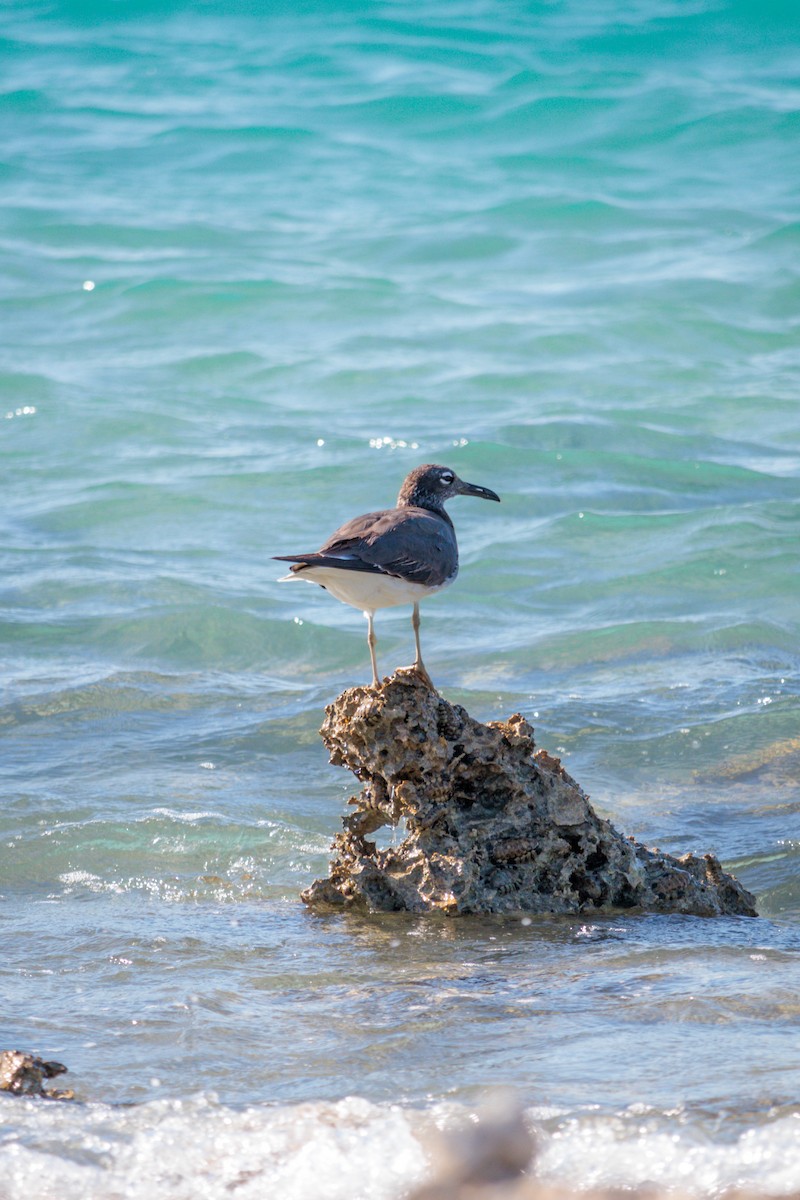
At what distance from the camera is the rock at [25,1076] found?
162 inches

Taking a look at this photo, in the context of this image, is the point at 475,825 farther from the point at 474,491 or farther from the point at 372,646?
the point at 474,491

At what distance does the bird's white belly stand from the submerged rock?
522 mm

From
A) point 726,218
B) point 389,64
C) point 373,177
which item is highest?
point 389,64

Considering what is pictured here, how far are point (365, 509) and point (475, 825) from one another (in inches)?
354

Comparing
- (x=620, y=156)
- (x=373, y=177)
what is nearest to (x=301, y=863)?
(x=373, y=177)

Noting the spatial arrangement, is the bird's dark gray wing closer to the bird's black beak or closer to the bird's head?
the bird's head

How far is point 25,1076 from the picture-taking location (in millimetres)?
4160

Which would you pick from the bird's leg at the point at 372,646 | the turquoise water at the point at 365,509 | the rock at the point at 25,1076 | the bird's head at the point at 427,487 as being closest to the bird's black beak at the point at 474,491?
the bird's head at the point at 427,487

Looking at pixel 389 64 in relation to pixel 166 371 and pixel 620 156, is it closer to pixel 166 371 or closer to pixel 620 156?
pixel 620 156

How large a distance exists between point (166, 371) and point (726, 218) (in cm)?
1203

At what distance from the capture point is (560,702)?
9.34 m

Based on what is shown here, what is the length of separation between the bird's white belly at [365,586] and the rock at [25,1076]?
233 centimetres

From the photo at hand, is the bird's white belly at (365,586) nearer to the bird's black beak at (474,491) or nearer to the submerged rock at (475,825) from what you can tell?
the submerged rock at (475,825)

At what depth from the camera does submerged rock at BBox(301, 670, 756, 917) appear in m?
5.55
